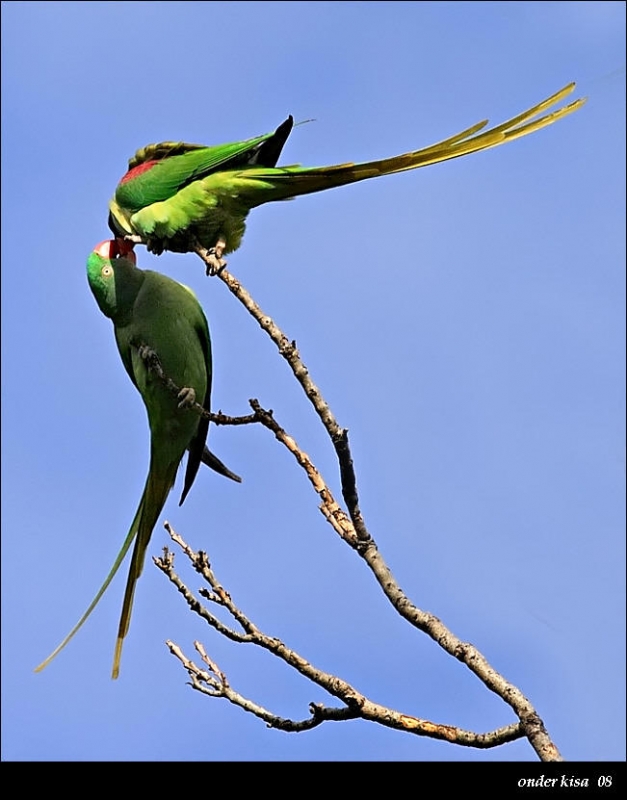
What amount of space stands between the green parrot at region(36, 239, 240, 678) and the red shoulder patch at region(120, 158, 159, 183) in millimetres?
323

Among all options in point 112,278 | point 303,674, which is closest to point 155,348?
point 112,278

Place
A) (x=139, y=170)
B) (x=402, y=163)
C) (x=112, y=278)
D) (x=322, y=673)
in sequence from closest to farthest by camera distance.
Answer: (x=322, y=673) → (x=402, y=163) → (x=112, y=278) → (x=139, y=170)

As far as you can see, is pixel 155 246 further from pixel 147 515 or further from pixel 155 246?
pixel 147 515

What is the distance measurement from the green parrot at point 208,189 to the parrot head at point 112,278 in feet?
0.43

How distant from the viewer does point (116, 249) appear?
493 cm

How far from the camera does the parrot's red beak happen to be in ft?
16.0

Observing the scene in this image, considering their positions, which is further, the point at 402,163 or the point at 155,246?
the point at 155,246

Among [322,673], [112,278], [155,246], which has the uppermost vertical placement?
[155,246]

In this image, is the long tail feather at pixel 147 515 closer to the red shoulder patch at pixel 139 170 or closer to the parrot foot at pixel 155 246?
the parrot foot at pixel 155 246

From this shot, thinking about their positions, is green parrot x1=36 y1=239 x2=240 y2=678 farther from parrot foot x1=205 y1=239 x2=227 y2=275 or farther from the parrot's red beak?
parrot foot x1=205 y1=239 x2=227 y2=275

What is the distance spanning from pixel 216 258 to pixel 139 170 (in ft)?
3.14

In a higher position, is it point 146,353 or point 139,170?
point 139,170

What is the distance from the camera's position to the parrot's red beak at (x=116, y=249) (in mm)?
4887
